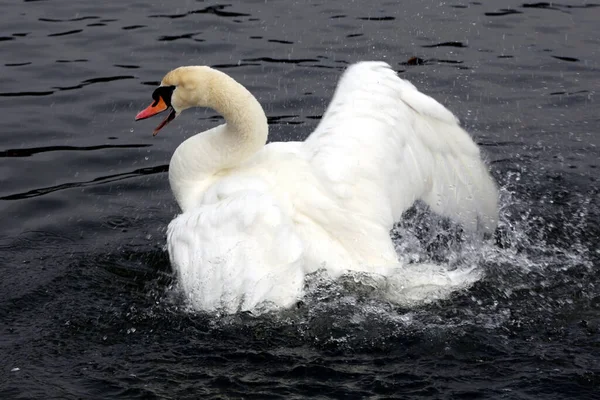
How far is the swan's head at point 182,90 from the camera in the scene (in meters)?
7.18

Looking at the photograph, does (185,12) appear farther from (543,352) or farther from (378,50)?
(543,352)

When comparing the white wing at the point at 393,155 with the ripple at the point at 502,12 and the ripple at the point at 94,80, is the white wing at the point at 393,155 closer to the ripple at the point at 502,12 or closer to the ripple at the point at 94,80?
the ripple at the point at 94,80

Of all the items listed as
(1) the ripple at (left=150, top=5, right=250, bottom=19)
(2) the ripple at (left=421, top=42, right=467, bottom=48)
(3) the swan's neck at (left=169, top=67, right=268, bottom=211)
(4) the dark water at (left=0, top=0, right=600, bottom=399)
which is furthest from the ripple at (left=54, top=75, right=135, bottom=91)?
(3) the swan's neck at (left=169, top=67, right=268, bottom=211)

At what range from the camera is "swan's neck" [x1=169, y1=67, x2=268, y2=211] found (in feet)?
23.1

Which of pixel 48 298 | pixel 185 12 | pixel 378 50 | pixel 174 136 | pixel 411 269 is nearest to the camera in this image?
pixel 411 269

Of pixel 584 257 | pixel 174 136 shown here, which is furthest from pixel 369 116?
pixel 174 136

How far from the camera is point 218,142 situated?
707 cm

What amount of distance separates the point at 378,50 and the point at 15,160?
430 centimetres

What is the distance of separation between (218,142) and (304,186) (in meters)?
0.89

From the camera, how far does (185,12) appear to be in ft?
41.6

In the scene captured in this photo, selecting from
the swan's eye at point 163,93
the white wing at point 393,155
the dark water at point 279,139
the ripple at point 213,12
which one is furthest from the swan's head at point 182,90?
the ripple at point 213,12

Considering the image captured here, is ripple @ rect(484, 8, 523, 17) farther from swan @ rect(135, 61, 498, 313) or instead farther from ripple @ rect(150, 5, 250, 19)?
swan @ rect(135, 61, 498, 313)

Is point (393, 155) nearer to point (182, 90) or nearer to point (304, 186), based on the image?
point (304, 186)

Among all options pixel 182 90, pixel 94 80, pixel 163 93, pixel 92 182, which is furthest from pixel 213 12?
pixel 182 90
